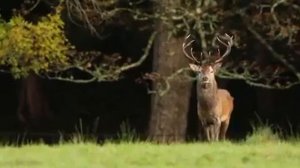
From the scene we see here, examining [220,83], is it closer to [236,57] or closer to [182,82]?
[236,57]

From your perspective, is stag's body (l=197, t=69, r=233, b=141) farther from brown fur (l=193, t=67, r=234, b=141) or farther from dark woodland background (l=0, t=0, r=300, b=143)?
dark woodland background (l=0, t=0, r=300, b=143)

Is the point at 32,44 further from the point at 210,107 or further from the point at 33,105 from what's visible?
the point at 33,105

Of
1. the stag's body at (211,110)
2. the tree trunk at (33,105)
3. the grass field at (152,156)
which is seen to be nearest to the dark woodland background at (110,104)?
the tree trunk at (33,105)

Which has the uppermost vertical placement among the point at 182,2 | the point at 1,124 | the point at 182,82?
the point at 182,2

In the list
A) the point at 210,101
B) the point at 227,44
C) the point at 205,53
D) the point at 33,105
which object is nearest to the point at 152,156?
the point at 210,101

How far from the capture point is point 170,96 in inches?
765

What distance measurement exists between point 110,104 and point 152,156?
→ 2054cm

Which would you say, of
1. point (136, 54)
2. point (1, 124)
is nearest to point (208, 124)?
point (136, 54)

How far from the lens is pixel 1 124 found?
2897 cm

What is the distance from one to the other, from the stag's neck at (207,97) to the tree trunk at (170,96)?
7.31 ft

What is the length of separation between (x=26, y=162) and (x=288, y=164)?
2.79 metres

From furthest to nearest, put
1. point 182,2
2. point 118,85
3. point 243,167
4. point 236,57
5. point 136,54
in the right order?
1. point 118,85
2. point 136,54
3. point 236,57
4. point 182,2
5. point 243,167

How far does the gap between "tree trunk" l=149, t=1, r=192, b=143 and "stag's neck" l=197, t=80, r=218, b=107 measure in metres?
2.23

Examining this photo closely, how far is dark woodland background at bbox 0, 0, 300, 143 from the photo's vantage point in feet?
81.8
